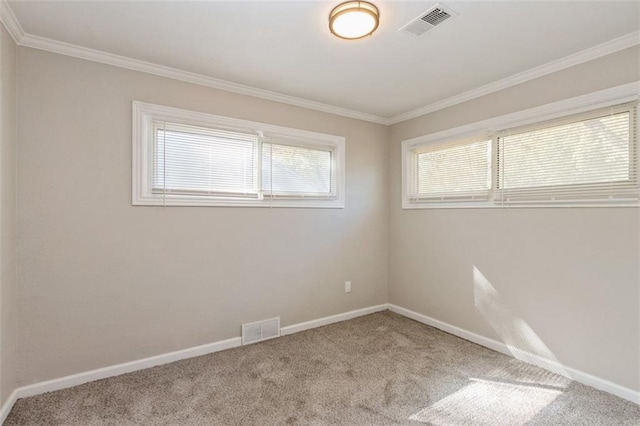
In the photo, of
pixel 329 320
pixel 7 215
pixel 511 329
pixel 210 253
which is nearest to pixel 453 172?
pixel 511 329

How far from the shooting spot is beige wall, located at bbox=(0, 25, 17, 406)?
187 cm

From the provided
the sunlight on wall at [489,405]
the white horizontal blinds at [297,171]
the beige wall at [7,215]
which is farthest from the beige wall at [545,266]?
the beige wall at [7,215]

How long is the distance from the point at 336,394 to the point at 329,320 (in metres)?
1.35

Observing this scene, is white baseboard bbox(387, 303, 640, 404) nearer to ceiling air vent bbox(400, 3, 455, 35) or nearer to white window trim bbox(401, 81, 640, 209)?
white window trim bbox(401, 81, 640, 209)

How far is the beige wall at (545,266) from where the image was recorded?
2152 mm

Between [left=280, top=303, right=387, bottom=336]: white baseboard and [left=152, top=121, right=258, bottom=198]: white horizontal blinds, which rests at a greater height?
[left=152, top=121, right=258, bottom=198]: white horizontal blinds

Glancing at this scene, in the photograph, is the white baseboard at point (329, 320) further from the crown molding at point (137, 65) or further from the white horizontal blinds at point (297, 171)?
the crown molding at point (137, 65)

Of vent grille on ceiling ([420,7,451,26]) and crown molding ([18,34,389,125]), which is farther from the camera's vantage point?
crown molding ([18,34,389,125])

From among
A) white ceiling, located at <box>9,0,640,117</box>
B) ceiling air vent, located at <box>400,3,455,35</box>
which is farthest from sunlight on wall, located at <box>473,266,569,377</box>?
ceiling air vent, located at <box>400,3,455,35</box>

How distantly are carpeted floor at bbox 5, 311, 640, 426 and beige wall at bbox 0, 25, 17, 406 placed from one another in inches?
12.7

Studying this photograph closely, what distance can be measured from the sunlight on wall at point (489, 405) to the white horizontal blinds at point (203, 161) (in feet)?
7.50

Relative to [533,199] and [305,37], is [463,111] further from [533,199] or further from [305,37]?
[305,37]

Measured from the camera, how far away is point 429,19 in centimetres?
191

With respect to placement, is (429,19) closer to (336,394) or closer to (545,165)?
(545,165)
